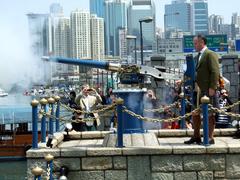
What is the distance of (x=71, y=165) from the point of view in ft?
32.5

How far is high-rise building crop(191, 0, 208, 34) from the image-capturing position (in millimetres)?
174750

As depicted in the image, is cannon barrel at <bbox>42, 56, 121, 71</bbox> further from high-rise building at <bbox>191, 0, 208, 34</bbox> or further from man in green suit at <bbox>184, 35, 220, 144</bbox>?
high-rise building at <bbox>191, 0, 208, 34</bbox>

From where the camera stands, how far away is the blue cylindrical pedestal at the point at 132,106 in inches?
432

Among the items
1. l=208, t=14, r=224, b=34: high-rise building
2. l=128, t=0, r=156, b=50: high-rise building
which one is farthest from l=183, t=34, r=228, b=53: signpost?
l=208, t=14, r=224, b=34: high-rise building

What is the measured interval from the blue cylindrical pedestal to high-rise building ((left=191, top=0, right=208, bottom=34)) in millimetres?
161692

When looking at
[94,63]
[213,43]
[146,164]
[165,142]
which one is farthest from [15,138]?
[213,43]

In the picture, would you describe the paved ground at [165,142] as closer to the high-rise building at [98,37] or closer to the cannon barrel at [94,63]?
the cannon barrel at [94,63]

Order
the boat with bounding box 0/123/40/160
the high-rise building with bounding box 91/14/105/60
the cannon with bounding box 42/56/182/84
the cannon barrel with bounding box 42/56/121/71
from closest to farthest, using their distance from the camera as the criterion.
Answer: the cannon with bounding box 42/56/182/84 < the cannon barrel with bounding box 42/56/121/71 < the boat with bounding box 0/123/40/160 < the high-rise building with bounding box 91/14/105/60

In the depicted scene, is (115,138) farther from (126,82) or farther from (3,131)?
(3,131)

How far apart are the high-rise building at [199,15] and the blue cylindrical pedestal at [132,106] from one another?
530ft

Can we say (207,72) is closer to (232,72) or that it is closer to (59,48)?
→ (232,72)

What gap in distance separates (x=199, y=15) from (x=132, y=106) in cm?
17915

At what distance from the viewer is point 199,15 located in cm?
18638

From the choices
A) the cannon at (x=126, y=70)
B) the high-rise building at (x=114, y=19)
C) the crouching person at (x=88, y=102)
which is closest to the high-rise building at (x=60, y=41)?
the crouching person at (x=88, y=102)
